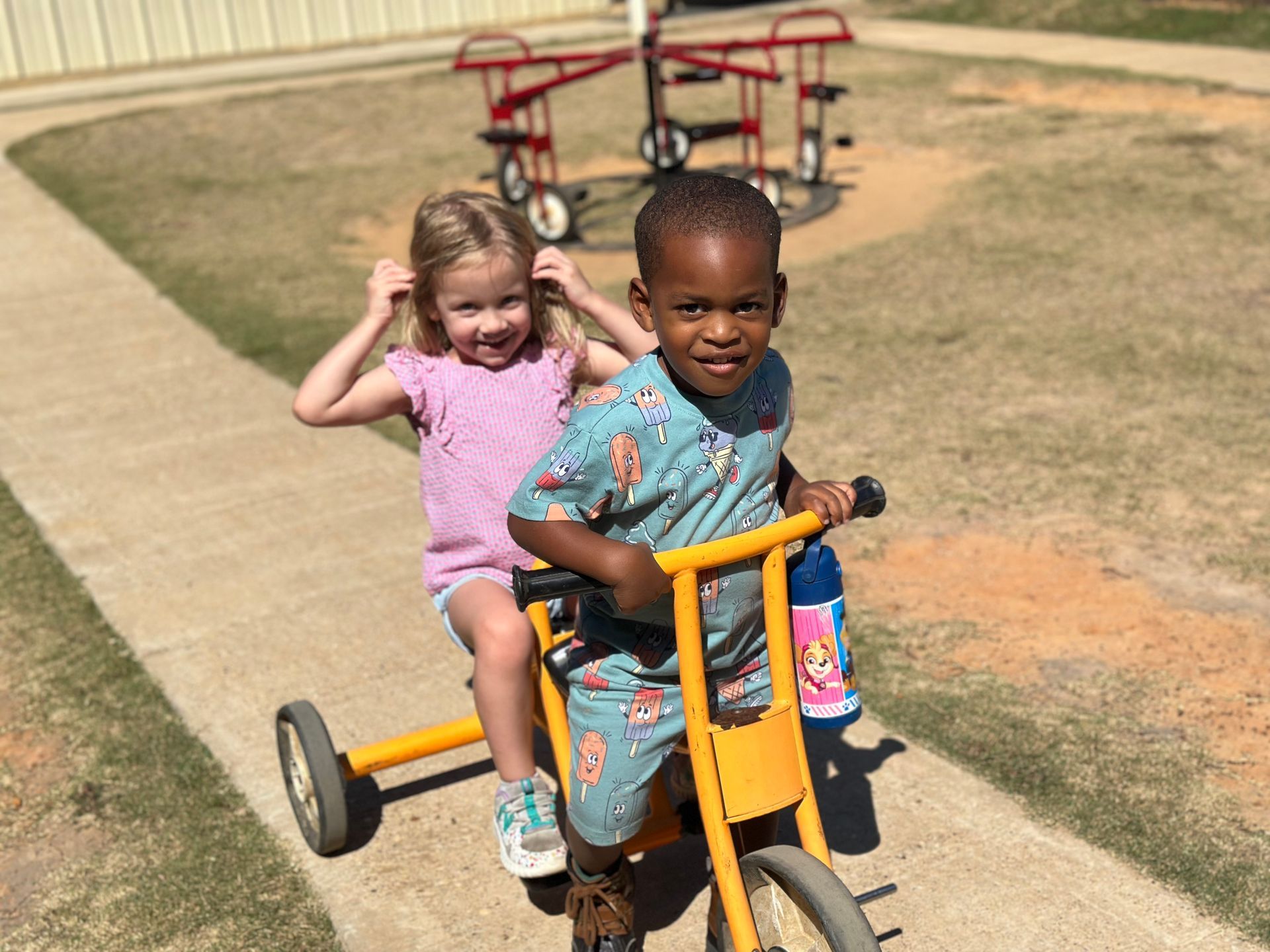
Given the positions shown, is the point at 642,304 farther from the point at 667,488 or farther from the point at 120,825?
the point at 120,825

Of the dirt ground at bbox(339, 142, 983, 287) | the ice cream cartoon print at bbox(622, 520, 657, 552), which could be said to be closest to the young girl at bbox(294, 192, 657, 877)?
the ice cream cartoon print at bbox(622, 520, 657, 552)

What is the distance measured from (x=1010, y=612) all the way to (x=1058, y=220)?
528 centimetres

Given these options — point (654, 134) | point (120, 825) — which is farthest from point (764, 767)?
point (654, 134)

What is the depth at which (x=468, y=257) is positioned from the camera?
299cm

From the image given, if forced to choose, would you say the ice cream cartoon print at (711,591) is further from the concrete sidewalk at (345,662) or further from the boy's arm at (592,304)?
the concrete sidewalk at (345,662)

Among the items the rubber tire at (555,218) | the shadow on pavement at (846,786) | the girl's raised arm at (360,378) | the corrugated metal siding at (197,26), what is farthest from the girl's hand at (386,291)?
the corrugated metal siding at (197,26)

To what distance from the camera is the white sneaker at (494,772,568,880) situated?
287cm

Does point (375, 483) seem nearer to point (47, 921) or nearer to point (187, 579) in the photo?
point (187, 579)

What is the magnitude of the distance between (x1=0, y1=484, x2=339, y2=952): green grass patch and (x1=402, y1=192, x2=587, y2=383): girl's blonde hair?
1.28m

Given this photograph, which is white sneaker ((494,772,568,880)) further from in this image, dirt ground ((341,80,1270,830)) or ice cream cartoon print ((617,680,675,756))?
dirt ground ((341,80,1270,830))

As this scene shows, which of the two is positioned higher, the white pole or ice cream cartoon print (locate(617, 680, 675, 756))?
ice cream cartoon print (locate(617, 680, 675, 756))

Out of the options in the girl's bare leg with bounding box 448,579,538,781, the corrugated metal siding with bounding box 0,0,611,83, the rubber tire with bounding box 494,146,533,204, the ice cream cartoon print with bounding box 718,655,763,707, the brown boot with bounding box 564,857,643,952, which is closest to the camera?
the ice cream cartoon print with bounding box 718,655,763,707

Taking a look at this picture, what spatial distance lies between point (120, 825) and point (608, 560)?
6.09ft

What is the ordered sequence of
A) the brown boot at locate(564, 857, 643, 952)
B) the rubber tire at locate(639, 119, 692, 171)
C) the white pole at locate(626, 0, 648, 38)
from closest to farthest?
the brown boot at locate(564, 857, 643, 952), the rubber tire at locate(639, 119, 692, 171), the white pole at locate(626, 0, 648, 38)
